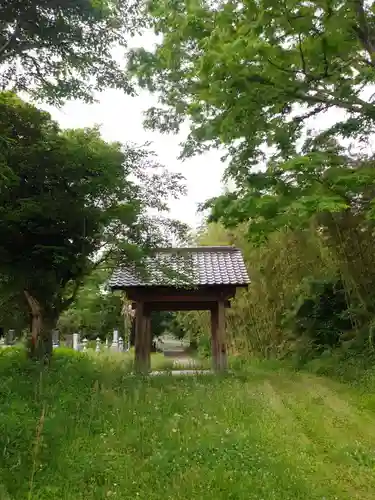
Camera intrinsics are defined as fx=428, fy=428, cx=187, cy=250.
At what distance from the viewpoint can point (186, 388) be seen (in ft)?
23.3

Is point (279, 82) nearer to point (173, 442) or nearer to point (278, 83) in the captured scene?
point (278, 83)

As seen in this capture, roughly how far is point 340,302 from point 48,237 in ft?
26.6

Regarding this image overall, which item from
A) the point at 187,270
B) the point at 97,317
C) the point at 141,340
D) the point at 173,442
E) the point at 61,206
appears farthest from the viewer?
the point at 97,317

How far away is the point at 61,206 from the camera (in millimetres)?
6898

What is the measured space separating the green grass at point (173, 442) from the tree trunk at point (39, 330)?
101 centimetres

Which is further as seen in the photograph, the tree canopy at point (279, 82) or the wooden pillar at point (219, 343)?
the wooden pillar at point (219, 343)

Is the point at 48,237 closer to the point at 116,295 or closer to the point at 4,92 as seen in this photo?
the point at 4,92

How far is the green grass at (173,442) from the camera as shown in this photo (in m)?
3.68

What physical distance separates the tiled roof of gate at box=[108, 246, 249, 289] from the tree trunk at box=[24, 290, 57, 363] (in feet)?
5.70

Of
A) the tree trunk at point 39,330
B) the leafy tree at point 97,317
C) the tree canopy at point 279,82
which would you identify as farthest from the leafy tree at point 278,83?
the leafy tree at point 97,317

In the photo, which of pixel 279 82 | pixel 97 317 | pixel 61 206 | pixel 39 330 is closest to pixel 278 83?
pixel 279 82

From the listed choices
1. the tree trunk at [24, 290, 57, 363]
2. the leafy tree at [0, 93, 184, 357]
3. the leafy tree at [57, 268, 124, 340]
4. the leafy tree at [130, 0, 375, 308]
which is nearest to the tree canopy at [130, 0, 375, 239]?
the leafy tree at [130, 0, 375, 308]

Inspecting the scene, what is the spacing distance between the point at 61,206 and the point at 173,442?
4099 mm

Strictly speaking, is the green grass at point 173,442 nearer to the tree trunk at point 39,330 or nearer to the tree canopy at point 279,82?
the tree trunk at point 39,330
